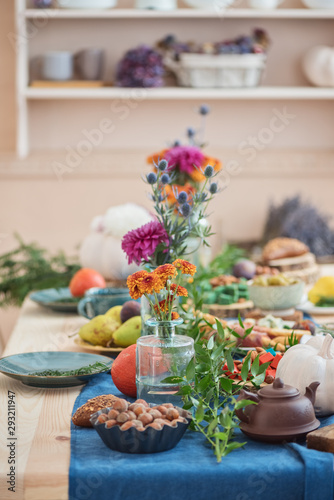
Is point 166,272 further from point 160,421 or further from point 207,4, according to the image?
point 207,4

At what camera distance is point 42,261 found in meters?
2.20

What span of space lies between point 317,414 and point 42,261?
53.6 inches

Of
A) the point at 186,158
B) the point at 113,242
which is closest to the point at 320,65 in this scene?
the point at 186,158

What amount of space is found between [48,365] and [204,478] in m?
0.51

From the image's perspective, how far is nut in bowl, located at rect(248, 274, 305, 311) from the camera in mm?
1663

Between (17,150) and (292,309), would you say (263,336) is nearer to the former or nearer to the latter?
(292,309)

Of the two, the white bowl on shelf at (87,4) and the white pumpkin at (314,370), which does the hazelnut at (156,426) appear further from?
the white bowl on shelf at (87,4)

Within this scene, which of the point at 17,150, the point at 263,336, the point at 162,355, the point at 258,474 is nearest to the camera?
the point at 258,474

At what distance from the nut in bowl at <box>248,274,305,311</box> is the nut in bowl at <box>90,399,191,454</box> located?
2.65ft

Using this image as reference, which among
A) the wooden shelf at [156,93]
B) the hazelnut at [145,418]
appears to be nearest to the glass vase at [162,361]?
the hazelnut at [145,418]

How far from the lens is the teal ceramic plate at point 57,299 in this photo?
1.80 metres

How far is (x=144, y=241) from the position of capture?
4.04ft

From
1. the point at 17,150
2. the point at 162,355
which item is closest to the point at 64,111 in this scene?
the point at 17,150

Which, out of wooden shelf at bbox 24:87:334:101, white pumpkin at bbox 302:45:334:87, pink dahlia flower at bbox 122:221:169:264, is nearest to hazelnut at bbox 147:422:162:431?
pink dahlia flower at bbox 122:221:169:264
